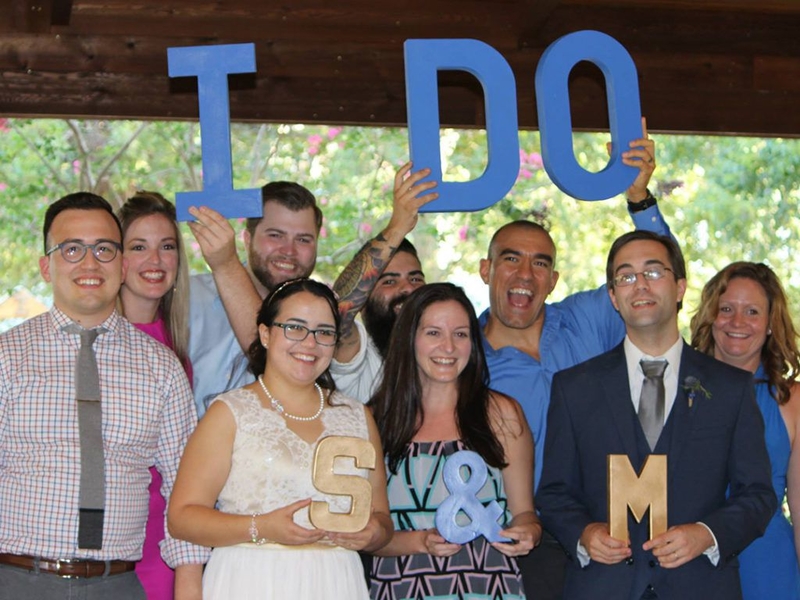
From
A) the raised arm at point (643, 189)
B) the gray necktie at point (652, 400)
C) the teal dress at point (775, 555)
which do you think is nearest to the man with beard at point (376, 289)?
the raised arm at point (643, 189)

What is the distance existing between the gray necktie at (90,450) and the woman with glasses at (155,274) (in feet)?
1.84

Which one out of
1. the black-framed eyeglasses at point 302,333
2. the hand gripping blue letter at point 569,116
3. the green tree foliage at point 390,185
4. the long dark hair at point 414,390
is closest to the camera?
the black-framed eyeglasses at point 302,333

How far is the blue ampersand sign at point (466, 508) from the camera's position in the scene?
129 inches

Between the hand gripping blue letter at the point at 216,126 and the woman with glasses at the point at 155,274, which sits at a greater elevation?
the hand gripping blue letter at the point at 216,126

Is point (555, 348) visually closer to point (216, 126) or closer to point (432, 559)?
point (432, 559)

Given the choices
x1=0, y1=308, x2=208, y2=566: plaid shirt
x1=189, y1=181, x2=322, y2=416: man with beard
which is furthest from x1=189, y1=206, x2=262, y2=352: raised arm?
x1=0, y1=308, x2=208, y2=566: plaid shirt

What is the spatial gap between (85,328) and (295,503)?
735mm

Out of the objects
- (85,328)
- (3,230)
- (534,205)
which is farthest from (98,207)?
(534,205)

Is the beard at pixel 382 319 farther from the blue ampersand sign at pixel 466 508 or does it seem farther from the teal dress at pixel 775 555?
the teal dress at pixel 775 555

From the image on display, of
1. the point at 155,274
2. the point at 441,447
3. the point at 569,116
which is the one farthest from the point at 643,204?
the point at 155,274

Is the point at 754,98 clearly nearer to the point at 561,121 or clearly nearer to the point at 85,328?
the point at 561,121

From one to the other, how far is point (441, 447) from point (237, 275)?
80 centimetres

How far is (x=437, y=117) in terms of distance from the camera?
3775 millimetres

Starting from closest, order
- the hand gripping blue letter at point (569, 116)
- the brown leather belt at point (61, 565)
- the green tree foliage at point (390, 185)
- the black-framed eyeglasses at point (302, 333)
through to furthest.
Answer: the brown leather belt at point (61, 565)
the black-framed eyeglasses at point (302, 333)
the hand gripping blue letter at point (569, 116)
the green tree foliage at point (390, 185)
